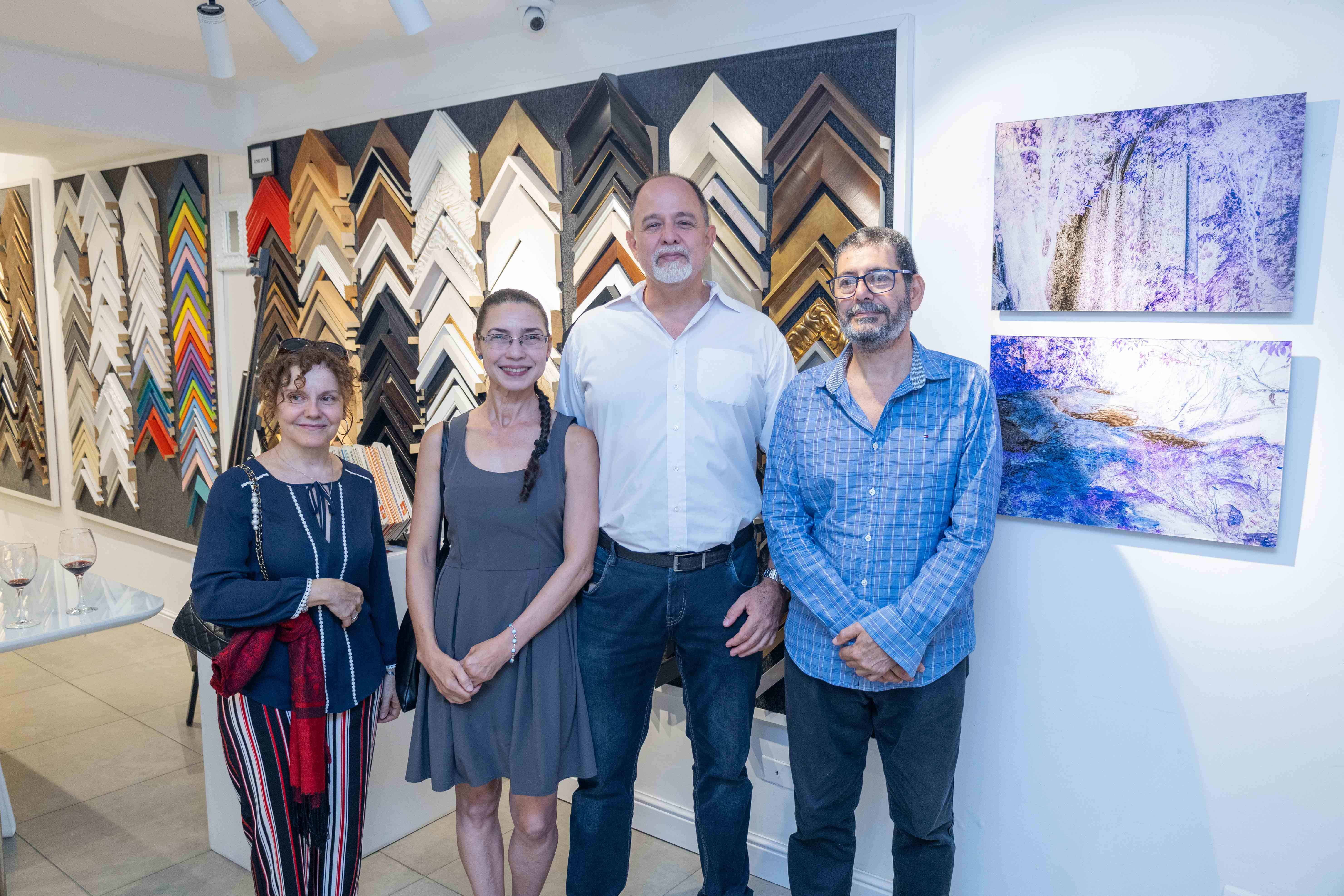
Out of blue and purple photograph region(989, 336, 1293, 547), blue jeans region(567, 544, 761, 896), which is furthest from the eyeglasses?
blue and purple photograph region(989, 336, 1293, 547)

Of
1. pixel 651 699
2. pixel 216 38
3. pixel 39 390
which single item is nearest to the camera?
pixel 651 699

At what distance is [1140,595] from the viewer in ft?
6.09

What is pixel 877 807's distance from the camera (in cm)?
222

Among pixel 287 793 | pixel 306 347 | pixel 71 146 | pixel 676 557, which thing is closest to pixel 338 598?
pixel 287 793

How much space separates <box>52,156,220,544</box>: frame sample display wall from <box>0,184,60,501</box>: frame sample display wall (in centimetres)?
25

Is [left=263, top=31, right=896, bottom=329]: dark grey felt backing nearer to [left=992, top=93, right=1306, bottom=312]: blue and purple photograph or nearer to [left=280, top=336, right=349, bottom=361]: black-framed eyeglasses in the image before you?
[left=992, top=93, right=1306, bottom=312]: blue and purple photograph

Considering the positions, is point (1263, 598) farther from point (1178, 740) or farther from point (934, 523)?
point (934, 523)

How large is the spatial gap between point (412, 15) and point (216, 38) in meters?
0.55

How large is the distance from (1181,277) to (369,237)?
2.43 metres

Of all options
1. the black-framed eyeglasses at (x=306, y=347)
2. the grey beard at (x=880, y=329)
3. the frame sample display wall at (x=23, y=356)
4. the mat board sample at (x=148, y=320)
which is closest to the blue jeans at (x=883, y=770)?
the grey beard at (x=880, y=329)

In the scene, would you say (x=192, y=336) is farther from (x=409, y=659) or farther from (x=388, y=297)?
(x=409, y=659)

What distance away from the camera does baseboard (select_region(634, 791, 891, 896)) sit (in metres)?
2.27

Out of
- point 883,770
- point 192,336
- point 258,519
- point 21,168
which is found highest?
point 21,168

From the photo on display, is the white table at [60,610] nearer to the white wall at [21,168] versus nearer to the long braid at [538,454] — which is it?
the long braid at [538,454]
